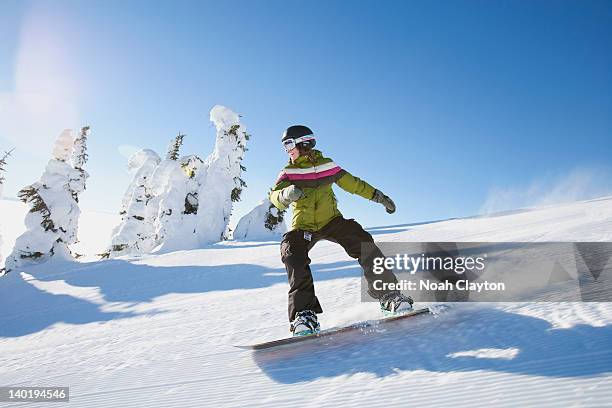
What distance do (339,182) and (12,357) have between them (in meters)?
4.72

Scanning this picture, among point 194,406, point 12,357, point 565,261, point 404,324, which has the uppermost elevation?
point 565,261

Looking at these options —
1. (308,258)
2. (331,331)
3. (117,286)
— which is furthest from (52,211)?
(331,331)

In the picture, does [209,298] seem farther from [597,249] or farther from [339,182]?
[597,249]

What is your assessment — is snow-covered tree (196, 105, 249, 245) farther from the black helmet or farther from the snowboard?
the snowboard

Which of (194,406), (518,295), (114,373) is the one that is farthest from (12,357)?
(518,295)

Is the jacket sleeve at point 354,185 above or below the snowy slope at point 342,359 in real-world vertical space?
above

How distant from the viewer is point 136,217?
81.4ft

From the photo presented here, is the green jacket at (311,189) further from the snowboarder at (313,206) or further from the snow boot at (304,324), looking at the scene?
the snow boot at (304,324)

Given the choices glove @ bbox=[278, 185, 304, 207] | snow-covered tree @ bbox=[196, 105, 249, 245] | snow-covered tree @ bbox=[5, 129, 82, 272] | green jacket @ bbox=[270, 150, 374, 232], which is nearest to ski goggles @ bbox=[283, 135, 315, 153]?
green jacket @ bbox=[270, 150, 374, 232]

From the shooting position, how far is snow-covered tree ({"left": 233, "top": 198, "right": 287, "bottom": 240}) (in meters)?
22.7

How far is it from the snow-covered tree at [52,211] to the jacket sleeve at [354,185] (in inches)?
927

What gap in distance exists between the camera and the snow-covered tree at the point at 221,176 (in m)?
23.0

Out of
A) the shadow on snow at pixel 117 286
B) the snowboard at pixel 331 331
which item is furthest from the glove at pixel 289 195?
the shadow on snow at pixel 117 286

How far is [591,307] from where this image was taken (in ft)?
8.16
